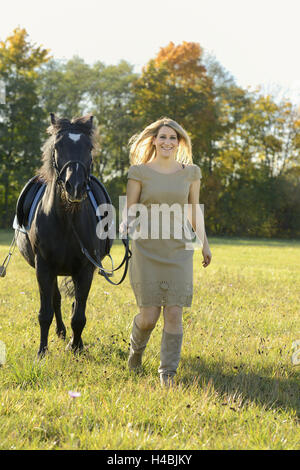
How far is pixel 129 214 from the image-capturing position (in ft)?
12.5

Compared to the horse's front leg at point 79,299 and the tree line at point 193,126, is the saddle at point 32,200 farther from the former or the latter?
the tree line at point 193,126

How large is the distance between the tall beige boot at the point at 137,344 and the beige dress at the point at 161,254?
0.32 m

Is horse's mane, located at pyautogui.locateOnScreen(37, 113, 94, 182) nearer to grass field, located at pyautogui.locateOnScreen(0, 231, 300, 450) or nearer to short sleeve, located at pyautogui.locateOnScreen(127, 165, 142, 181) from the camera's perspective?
short sleeve, located at pyautogui.locateOnScreen(127, 165, 142, 181)

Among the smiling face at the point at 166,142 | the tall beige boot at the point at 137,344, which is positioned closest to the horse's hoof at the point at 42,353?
the tall beige boot at the point at 137,344

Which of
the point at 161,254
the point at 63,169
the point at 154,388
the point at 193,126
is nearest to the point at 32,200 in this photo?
the point at 63,169

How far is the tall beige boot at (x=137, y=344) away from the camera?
3953mm

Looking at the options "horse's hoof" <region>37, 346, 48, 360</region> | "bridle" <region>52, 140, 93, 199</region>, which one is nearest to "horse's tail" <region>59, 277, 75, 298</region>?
"horse's hoof" <region>37, 346, 48, 360</region>

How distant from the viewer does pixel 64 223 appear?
4367mm

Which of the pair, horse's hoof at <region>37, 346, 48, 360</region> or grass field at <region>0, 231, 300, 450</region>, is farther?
horse's hoof at <region>37, 346, 48, 360</region>

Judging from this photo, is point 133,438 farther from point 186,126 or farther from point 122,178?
point 186,126

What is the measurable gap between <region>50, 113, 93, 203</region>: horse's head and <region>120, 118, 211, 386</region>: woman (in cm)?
42

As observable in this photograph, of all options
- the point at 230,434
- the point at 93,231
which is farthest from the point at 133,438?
the point at 93,231

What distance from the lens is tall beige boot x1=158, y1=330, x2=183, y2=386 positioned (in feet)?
12.3
